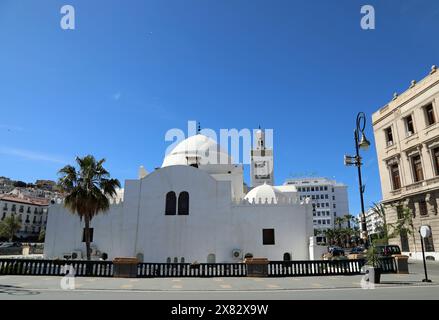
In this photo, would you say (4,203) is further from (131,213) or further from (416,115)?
(416,115)

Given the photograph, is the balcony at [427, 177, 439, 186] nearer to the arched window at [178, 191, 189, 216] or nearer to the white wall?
the white wall

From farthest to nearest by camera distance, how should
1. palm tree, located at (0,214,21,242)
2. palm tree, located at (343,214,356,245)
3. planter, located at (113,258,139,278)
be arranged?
palm tree, located at (343,214,356,245)
palm tree, located at (0,214,21,242)
planter, located at (113,258,139,278)

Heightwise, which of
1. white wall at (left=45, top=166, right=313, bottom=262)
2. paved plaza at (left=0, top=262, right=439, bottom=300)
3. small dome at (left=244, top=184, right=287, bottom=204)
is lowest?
paved plaza at (left=0, top=262, right=439, bottom=300)

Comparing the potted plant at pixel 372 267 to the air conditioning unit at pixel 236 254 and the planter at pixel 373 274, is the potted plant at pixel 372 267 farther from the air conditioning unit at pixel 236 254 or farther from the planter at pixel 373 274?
the air conditioning unit at pixel 236 254

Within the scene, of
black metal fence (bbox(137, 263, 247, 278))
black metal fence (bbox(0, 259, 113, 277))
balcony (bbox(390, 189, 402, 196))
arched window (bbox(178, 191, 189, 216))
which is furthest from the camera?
balcony (bbox(390, 189, 402, 196))

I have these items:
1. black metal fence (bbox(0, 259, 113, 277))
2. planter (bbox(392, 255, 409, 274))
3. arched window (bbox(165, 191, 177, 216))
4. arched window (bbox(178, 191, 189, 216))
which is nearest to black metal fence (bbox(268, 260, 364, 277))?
planter (bbox(392, 255, 409, 274))

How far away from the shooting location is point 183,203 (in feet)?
92.5

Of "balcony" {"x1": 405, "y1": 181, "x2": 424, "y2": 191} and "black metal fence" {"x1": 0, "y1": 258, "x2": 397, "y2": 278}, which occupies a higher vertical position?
"balcony" {"x1": 405, "y1": 181, "x2": 424, "y2": 191}

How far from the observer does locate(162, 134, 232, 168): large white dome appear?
36.8 m

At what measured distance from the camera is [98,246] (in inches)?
1107

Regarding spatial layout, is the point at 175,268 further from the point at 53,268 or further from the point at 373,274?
the point at 373,274

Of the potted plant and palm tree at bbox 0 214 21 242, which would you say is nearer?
the potted plant

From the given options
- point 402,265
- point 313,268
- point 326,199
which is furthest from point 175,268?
point 326,199
